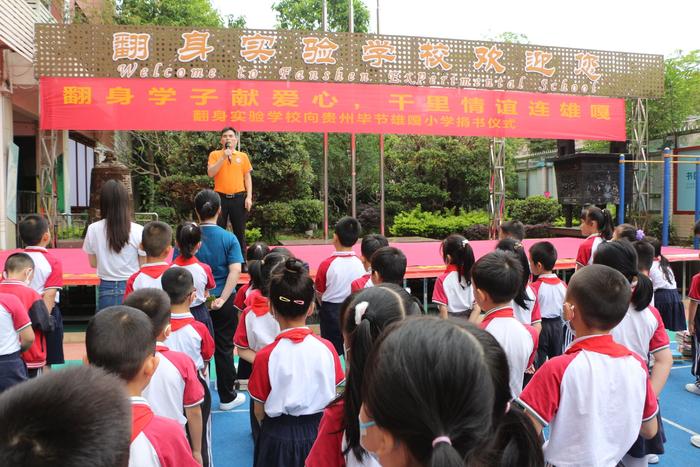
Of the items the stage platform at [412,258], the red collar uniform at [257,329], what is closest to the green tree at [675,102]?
the stage platform at [412,258]

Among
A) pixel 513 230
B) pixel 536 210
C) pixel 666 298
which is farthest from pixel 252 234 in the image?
pixel 666 298

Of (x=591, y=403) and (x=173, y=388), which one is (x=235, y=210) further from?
(x=591, y=403)

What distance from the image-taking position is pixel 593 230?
4.24m

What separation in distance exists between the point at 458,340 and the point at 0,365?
8.23 ft

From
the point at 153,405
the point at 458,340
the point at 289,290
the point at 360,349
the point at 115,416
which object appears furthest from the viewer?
the point at 289,290

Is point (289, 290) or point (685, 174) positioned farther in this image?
point (685, 174)

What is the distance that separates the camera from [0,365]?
2.53 metres

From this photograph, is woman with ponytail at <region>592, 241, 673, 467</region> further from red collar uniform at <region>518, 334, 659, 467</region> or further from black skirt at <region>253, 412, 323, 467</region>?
black skirt at <region>253, 412, 323, 467</region>

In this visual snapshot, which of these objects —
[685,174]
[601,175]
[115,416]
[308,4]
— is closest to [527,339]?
[115,416]

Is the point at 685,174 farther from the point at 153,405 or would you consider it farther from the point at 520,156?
the point at 153,405

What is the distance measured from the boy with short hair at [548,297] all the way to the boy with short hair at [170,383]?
7.29 feet

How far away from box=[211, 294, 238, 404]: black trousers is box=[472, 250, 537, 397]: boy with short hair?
1.76 meters

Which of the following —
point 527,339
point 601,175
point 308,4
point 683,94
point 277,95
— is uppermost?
point 308,4

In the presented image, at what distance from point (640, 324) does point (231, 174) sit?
11.8 feet
